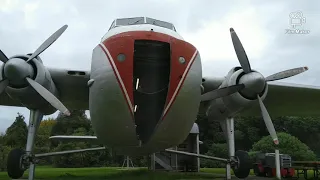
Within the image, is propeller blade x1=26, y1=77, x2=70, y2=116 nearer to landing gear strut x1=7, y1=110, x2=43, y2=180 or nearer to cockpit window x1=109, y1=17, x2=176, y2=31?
landing gear strut x1=7, y1=110, x2=43, y2=180

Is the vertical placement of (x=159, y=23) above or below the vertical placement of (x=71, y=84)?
above

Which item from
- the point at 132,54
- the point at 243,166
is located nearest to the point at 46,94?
the point at 132,54

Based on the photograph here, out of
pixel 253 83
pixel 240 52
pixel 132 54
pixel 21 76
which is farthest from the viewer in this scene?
pixel 240 52

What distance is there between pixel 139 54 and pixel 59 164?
1242 inches

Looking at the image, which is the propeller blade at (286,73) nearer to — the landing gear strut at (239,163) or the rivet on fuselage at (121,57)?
the landing gear strut at (239,163)

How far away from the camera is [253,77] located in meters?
10.0

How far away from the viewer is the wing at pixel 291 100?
1257 centimetres

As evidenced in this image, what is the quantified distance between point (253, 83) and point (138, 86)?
12.7ft

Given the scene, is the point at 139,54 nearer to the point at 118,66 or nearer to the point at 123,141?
the point at 118,66

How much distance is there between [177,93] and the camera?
22.8 ft

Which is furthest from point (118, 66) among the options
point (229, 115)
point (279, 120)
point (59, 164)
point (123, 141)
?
point (279, 120)

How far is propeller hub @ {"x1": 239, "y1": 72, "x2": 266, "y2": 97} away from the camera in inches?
392

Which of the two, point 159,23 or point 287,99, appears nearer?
point 159,23

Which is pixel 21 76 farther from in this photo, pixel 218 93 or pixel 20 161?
pixel 218 93
